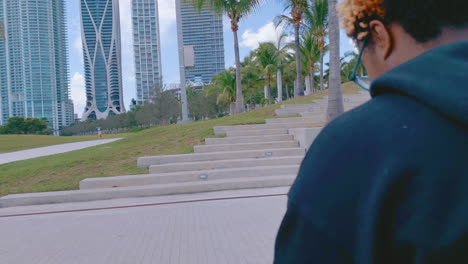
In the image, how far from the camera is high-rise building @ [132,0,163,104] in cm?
12788

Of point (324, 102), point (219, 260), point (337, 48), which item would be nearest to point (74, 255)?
point (219, 260)

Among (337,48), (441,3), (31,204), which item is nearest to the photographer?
(441,3)

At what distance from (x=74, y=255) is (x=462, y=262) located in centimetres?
435

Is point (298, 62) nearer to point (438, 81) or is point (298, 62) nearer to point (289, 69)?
point (289, 69)

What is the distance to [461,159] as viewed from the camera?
23.2 inches

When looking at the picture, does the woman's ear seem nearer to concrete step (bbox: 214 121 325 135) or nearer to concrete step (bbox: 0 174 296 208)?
concrete step (bbox: 0 174 296 208)

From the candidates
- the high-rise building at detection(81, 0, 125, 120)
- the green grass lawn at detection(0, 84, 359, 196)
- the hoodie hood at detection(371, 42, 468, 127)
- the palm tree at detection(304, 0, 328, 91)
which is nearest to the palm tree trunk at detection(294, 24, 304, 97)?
the palm tree at detection(304, 0, 328, 91)

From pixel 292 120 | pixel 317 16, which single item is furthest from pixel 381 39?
pixel 317 16

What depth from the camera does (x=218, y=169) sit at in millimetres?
8852

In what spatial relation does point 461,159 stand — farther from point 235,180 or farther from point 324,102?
point 324,102

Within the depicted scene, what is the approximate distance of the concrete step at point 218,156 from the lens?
9.42m

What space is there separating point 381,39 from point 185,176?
7.67m

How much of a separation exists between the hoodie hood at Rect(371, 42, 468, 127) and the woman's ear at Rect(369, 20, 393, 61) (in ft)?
0.51

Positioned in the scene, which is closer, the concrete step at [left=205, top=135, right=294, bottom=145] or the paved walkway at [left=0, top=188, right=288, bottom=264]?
the paved walkway at [left=0, top=188, right=288, bottom=264]
